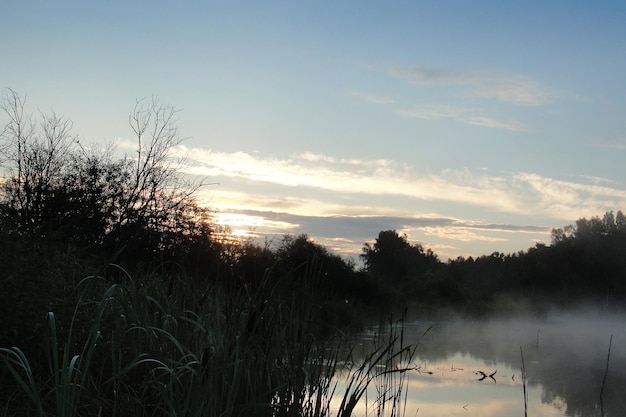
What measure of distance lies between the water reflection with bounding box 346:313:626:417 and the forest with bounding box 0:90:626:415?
149cm

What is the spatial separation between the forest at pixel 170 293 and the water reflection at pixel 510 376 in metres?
1.49

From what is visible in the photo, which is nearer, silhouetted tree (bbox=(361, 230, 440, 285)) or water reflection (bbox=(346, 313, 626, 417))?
water reflection (bbox=(346, 313, 626, 417))

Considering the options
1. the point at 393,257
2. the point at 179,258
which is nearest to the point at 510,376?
the point at 179,258

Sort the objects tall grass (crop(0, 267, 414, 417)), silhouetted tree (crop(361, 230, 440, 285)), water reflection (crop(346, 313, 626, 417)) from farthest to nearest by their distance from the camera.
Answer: silhouetted tree (crop(361, 230, 440, 285)) < water reflection (crop(346, 313, 626, 417)) < tall grass (crop(0, 267, 414, 417))

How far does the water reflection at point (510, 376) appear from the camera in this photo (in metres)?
8.33

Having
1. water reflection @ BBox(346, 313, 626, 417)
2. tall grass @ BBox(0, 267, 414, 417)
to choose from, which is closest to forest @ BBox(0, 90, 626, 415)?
tall grass @ BBox(0, 267, 414, 417)

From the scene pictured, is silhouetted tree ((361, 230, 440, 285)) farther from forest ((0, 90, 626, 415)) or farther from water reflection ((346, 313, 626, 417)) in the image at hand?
water reflection ((346, 313, 626, 417))

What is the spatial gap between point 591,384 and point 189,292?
7.86 m

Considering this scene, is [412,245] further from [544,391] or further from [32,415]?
[32,415]

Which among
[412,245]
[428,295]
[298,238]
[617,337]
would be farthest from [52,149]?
[412,245]

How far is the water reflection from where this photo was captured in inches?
328

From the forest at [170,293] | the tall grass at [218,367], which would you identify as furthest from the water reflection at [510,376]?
the tall grass at [218,367]

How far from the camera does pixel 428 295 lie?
3253cm

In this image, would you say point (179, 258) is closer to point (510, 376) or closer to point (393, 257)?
point (510, 376)
